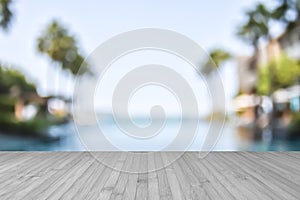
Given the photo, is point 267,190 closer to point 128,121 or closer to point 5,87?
point 128,121

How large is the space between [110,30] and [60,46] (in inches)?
192

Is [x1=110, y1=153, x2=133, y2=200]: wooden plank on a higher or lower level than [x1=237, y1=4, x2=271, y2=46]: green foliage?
lower

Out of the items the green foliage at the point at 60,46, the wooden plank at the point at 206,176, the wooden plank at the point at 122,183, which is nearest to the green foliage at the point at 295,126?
the wooden plank at the point at 206,176

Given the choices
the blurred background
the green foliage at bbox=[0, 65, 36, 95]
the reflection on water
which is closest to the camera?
the reflection on water

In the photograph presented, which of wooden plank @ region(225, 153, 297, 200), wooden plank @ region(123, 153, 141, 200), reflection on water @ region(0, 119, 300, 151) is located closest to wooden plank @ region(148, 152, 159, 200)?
wooden plank @ region(123, 153, 141, 200)

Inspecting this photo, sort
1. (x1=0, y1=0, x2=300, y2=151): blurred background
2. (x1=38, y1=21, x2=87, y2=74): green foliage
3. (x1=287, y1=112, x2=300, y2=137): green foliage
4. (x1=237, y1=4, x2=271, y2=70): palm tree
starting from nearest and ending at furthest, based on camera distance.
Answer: (x1=0, y1=0, x2=300, y2=151): blurred background < (x1=287, y1=112, x2=300, y2=137): green foliage < (x1=237, y1=4, x2=271, y2=70): palm tree < (x1=38, y1=21, x2=87, y2=74): green foliage

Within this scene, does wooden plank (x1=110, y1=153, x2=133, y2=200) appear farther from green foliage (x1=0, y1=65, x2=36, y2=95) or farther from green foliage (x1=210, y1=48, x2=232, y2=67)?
green foliage (x1=210, y1=48, x2=232, y2=67)

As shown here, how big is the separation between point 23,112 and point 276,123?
28.5 ft

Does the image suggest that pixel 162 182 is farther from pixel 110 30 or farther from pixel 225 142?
pixel 225 142

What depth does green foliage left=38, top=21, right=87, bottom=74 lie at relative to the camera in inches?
481

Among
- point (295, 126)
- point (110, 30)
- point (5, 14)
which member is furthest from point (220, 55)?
point (5, 14)

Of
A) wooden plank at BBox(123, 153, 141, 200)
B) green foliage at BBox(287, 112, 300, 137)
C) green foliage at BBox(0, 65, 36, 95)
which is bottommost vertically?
wooden plank at BBox(123, 153, 141, 200)

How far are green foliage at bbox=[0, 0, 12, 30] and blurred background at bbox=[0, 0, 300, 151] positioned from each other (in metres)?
0.03

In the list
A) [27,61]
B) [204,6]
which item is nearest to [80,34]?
[27,61]
